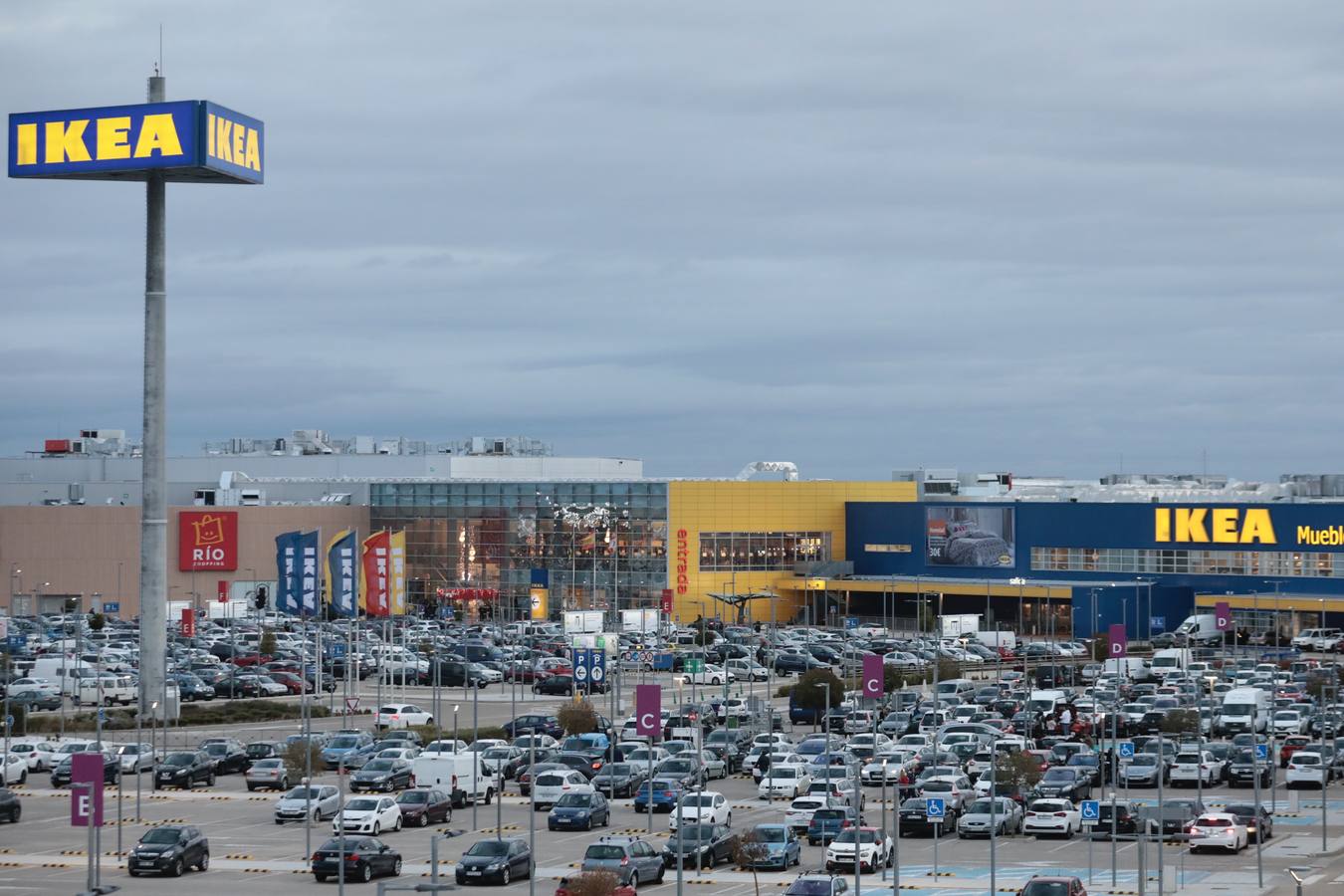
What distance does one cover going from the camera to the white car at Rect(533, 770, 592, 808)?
5853cm

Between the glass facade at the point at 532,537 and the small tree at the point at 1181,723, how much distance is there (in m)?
72.0

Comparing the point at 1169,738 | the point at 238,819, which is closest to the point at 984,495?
the point at 1169,738

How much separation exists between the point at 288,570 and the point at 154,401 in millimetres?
A: 10220

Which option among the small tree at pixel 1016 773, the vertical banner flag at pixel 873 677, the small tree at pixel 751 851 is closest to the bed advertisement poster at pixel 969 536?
the vertical banner flag at pixel 873 677

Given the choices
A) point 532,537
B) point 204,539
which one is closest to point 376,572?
point 204,539

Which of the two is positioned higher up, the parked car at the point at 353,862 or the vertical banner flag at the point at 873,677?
the vertical banner flag at the point at 873,677

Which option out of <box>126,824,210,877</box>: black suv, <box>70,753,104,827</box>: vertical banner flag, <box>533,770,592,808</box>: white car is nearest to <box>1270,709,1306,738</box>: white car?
<box>533,770,592,808</box>: white car

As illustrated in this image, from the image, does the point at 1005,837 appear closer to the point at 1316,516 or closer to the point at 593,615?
the point at 593,615

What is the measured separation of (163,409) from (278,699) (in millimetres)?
14304

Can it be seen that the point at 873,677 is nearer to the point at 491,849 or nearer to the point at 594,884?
the point at 491,849

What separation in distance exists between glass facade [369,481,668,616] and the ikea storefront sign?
192ft

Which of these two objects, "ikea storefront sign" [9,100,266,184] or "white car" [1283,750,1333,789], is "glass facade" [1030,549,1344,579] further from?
"ikea storefront sign" [9,100,266,184]

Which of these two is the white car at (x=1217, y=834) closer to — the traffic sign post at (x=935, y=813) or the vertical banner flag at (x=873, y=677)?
the traffic sign post at (x=935, y=813)

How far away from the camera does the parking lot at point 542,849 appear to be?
46312 millimetres
